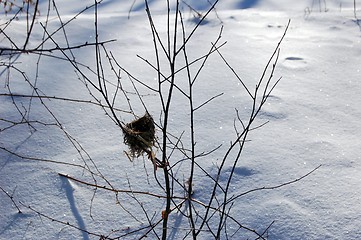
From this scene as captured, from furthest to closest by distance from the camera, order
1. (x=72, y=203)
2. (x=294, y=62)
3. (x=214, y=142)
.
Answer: (x=294, y=62)
(x=214, y=142)
(x=72, y=203)

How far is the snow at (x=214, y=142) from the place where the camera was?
2.05 m

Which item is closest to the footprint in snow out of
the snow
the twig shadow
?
the snow

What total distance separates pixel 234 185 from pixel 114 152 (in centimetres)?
68

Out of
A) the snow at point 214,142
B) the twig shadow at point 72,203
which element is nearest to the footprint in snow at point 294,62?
the snow at point 214,142

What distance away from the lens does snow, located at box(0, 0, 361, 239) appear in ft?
6.72

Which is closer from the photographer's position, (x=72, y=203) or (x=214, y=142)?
(x=72, y=203)

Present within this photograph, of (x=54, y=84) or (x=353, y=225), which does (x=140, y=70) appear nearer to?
(x=54, y=84)

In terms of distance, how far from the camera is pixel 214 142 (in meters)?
2.63

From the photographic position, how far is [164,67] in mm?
3654

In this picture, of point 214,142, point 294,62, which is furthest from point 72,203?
point 294,62

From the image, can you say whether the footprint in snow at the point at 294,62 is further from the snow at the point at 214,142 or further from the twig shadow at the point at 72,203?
the twig shadow at the point at 72,203

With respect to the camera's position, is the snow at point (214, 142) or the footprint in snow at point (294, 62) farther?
the footprint in snow at point (294, 62)

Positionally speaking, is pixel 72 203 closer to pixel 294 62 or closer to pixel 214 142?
pixel 214 142

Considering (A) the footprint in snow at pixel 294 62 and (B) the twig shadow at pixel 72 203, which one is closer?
(B) the twig shadow at pixel 72 203
